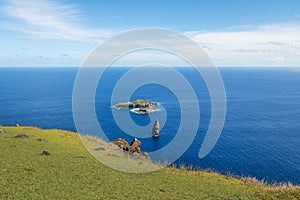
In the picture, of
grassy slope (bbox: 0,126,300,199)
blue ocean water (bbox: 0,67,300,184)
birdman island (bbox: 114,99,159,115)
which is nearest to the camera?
grassy slope (bbox: 0,126,300,199)

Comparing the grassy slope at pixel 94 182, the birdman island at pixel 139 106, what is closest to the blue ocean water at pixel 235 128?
the birdman island at pixel 139 106

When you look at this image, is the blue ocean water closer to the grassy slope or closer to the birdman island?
the birdman island

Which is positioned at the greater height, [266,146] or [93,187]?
[93,187]

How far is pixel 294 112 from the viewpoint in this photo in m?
142

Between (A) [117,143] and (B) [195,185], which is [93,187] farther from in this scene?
(A) [117,143]

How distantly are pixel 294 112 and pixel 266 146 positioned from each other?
6618 centimetres

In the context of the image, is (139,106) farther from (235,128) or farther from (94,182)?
(94,182)

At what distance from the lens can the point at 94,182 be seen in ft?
83.0

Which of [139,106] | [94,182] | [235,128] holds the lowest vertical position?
[235,128]

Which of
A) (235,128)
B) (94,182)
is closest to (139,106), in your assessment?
(235,128)

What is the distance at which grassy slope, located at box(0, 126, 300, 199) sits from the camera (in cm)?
2244

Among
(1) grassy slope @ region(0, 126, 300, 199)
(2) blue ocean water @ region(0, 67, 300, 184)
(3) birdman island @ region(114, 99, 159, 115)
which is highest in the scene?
(1) grassy slope @ region(0, 126, 300, 199)

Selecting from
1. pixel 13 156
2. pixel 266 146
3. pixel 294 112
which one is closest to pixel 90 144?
pixel 13 156

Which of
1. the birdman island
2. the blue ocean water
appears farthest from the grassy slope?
the birdman island
